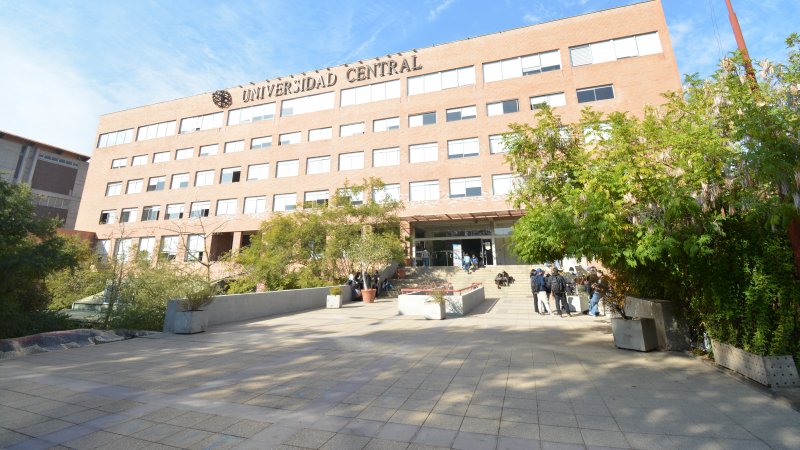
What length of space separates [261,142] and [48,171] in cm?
3446

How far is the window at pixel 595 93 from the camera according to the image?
23812 millimetres

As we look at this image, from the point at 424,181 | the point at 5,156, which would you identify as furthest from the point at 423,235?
the point at 5,156

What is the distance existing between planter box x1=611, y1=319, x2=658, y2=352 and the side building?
55544 millimetres

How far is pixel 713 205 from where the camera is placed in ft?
17.0

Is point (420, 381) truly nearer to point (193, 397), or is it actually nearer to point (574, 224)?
point (193, 397)

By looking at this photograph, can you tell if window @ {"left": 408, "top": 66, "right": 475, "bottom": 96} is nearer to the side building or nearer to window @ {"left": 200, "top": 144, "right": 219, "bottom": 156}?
window @ {"left": 200, "top": 144, "right": 219, "bottom": 156}

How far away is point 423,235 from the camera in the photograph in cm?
2889

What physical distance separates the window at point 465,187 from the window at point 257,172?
1794cm

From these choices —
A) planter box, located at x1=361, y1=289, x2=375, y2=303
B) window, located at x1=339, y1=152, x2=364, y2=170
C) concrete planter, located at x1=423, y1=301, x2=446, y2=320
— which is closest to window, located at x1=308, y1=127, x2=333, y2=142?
window, located at x1=339, y1=152, x2=364, y2=170

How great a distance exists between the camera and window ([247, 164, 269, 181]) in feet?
103

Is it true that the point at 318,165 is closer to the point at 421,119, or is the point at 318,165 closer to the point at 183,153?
the point at 421,119

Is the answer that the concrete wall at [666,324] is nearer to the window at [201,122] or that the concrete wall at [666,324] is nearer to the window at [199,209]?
the window at [199,209]

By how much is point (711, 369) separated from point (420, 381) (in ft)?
16.5

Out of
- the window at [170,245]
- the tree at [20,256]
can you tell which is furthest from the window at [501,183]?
the window at [170,245]
